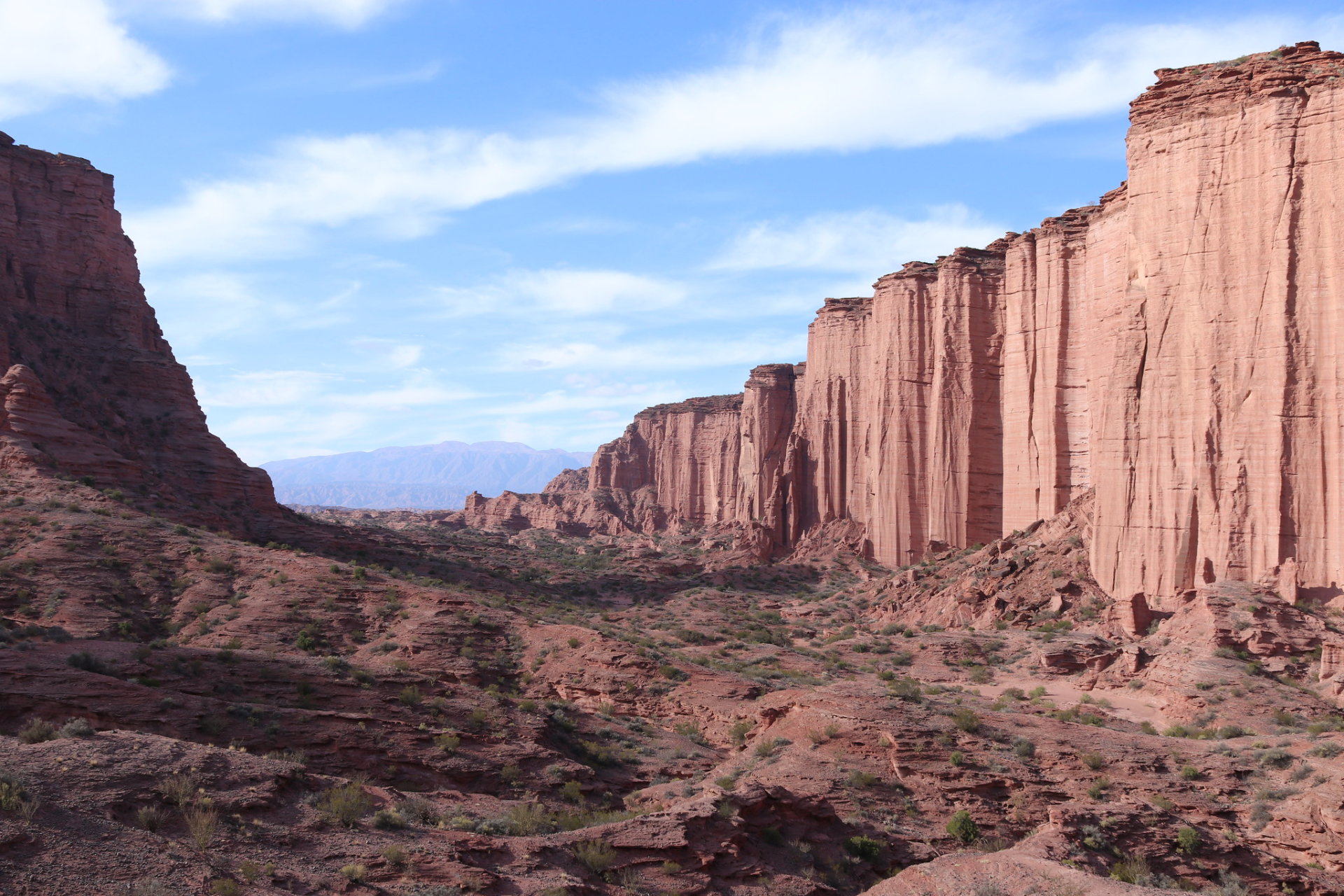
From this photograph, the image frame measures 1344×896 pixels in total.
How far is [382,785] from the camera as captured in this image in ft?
61.8

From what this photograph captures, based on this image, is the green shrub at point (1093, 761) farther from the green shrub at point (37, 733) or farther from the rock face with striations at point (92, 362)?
the rock face with striations at point (92, 362)

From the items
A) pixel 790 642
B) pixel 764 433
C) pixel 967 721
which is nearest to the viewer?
pixel 967 721

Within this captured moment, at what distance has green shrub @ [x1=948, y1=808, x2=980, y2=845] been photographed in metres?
18.0

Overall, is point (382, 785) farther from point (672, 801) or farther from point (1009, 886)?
point (1009, 886)

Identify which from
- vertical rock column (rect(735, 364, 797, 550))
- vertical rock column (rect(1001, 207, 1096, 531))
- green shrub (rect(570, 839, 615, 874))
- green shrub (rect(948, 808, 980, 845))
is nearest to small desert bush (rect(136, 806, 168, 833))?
green shrub (rect(570, 839, 615, 874))

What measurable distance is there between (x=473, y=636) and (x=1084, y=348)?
92.8 feet

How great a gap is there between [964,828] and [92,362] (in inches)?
1614

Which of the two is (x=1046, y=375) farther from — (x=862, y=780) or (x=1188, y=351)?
(x=862, y=780)

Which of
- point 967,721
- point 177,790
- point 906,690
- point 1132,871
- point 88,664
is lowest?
point 1132,871

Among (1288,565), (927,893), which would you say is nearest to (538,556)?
(1288,565)

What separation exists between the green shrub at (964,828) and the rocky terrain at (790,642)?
6cm

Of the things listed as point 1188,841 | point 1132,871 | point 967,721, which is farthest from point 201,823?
point 1188,841

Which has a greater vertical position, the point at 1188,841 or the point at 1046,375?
the point at 1046,375

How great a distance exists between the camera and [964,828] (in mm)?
18172
